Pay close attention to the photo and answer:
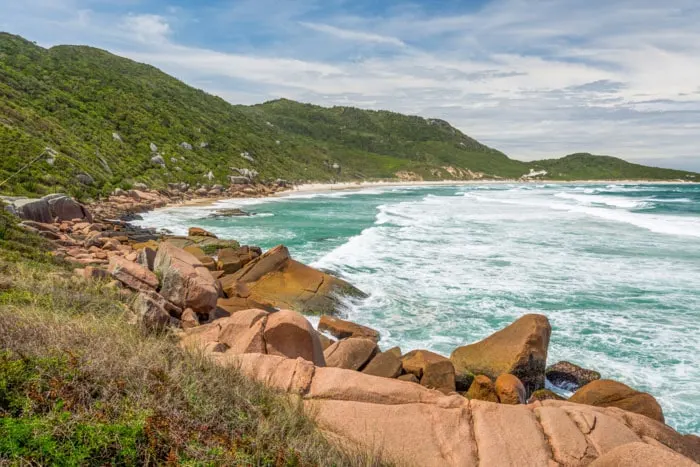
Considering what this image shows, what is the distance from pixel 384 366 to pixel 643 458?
4.76m

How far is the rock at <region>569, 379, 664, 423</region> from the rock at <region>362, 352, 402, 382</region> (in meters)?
3.21

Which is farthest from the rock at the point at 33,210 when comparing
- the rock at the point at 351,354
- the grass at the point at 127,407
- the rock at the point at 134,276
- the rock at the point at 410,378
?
the rock at the point at 410,378

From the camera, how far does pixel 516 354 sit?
362 inches

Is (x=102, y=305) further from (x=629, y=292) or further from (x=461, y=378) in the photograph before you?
(x=629, y=292)

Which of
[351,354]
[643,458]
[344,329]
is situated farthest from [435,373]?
[643,458]

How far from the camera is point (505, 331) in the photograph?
32.7 feet

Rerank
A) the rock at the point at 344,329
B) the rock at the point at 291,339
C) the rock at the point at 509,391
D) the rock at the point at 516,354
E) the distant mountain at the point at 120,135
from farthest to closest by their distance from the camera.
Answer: the distant mountain at the point at 120,135 → the rock at the point at 344,329 → the rock at the point at 516,354 → the rock at the point at 291,339 → the rock at the point at 509,391

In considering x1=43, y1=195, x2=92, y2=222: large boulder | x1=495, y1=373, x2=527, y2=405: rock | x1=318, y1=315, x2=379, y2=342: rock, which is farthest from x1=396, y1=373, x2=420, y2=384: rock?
x1=43, y1=195, x2=92, y2=222: large boulder

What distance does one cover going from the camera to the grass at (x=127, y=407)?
11.8ft

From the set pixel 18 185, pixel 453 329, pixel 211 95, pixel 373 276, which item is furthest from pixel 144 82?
pixel 453 329

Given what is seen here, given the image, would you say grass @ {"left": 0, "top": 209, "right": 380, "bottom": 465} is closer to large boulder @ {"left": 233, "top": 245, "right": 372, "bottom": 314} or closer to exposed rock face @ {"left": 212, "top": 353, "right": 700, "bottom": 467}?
exposed rock face @ {"left": 212, "top": 353, "right": 700, "bottom": 467}

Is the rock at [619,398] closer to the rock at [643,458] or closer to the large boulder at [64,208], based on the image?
the rock at [643,458]

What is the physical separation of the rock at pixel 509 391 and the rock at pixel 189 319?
621 centimetres

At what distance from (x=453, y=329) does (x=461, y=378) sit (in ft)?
12.7
